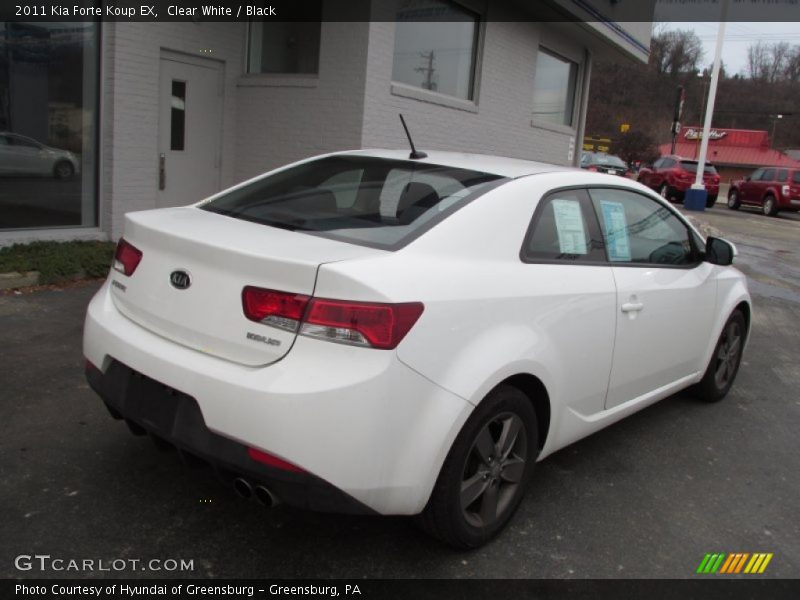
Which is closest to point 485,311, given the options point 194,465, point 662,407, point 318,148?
point 194,465

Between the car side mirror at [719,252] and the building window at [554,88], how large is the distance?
826cm

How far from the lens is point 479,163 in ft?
11.7

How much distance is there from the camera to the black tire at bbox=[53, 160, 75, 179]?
7.37 m

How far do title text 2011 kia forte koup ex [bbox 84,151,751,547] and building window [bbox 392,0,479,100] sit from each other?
227 inches

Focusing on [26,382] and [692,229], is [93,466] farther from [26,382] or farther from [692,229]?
[692,229]

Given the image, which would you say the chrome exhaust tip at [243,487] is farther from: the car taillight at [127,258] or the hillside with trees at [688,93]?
the hillside with trees at [688,93]

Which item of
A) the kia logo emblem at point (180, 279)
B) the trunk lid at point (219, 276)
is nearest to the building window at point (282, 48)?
the trunk lid at point (219, 276)

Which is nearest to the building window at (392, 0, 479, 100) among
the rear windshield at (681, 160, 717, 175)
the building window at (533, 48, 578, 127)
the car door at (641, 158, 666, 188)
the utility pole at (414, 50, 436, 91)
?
the utility pole at (414, 50, 436, 91)

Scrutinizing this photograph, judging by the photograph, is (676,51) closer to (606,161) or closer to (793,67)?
(793,67)

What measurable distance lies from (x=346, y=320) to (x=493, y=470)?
989 mm

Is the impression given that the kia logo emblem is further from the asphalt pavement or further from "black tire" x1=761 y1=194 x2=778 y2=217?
"black tire" x1=761 y1=194 x2=778 y2=217

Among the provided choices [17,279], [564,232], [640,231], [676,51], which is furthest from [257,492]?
[676,51]

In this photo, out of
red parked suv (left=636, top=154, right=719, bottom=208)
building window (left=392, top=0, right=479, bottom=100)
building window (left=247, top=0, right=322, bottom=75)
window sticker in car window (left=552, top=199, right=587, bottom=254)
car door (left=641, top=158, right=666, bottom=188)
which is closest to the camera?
window sticker in car window (left=552, top=199, right=587, bottom=254)

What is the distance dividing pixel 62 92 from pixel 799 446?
7238 mm
